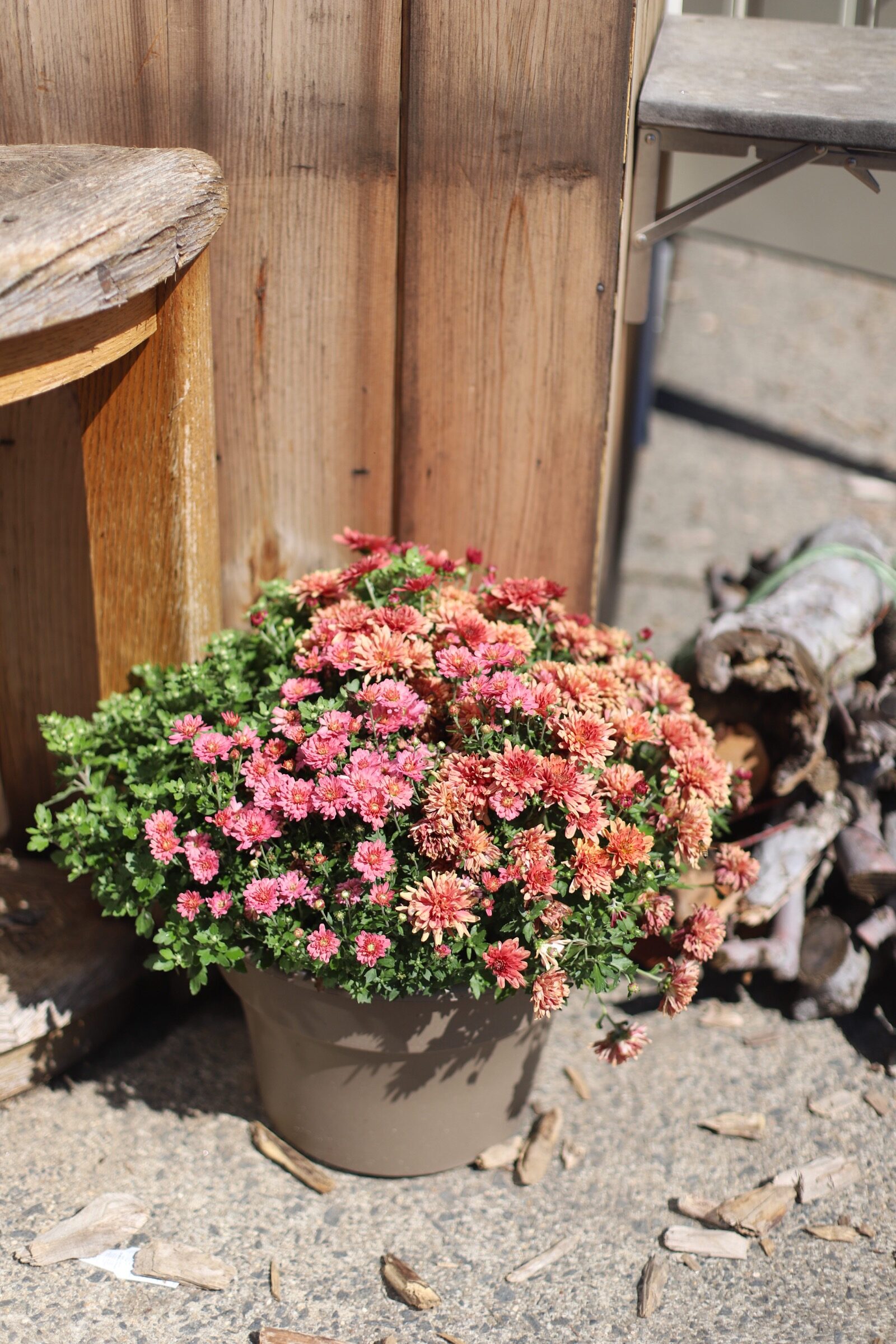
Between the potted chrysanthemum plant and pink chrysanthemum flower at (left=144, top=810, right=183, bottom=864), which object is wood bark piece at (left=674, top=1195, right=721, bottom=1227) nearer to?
the potted chrysanthemum plant

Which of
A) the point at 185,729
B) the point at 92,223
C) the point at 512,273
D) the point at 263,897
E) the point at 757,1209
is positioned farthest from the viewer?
the point at 512,273

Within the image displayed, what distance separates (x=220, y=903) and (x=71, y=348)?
847 millimetres

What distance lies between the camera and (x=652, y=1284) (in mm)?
1894

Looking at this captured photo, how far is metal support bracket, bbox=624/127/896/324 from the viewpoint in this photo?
2.03 m

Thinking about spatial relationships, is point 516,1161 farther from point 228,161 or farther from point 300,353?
point 228,161

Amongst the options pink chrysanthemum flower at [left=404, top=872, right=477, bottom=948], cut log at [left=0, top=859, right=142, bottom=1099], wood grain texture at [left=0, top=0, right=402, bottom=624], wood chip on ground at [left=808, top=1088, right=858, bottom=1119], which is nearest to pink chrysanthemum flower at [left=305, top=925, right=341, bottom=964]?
pink chrysanthemum flower at [left=404, top=872, right=477, bottom=948]

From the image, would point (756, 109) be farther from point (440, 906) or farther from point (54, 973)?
point (54, 973)

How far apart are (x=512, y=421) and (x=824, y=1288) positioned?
1.66 metres

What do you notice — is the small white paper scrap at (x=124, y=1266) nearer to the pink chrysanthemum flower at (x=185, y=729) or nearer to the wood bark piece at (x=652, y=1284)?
the wood bark piece at (x=652, y=1284)

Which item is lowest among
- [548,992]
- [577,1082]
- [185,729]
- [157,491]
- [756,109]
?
[577,1082]

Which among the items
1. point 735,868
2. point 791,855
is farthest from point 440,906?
point 791,855

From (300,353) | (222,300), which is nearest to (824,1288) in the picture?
(300,353)

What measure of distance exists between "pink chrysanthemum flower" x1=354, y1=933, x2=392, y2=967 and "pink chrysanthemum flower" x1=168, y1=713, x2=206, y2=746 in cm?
43

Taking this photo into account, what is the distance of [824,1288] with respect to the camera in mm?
1893
